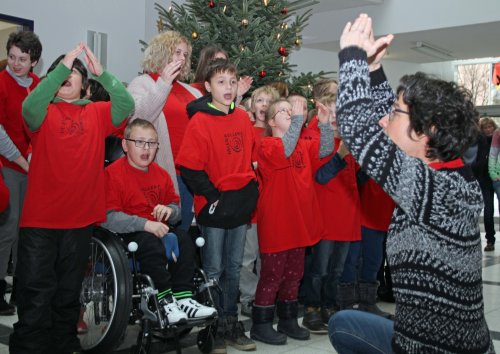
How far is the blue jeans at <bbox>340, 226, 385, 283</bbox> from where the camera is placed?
3982mm

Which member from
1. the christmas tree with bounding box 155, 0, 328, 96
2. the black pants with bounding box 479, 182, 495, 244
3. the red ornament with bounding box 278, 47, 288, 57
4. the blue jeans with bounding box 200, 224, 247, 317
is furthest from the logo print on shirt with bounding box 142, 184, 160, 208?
the black pants with bounding box 479, 182, 495, 244

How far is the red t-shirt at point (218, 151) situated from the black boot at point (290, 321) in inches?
29.5

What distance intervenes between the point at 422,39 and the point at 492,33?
1136 mm

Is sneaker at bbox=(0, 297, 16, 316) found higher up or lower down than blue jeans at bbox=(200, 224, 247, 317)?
lower down

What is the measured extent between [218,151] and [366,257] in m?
1.40

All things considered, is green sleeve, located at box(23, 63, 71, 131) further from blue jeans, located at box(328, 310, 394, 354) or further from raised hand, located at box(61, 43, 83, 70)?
blue jeans, located at box(328, 310, 394, 354)

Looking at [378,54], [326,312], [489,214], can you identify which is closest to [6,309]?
[326,312]

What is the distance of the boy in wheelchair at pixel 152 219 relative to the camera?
287 centimetres

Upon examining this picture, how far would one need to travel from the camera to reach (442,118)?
5.37 ft

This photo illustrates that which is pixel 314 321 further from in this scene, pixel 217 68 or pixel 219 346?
pixel 217 68

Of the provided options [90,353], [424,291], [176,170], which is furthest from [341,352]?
[176,170]

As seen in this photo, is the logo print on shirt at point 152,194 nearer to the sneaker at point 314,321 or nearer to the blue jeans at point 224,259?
the blue jeans at point 224,259

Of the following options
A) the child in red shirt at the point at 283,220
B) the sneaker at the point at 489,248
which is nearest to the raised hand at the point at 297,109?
the child in red shirt at the point at 283,220

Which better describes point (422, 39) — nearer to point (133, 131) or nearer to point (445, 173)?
point (133, 131)
